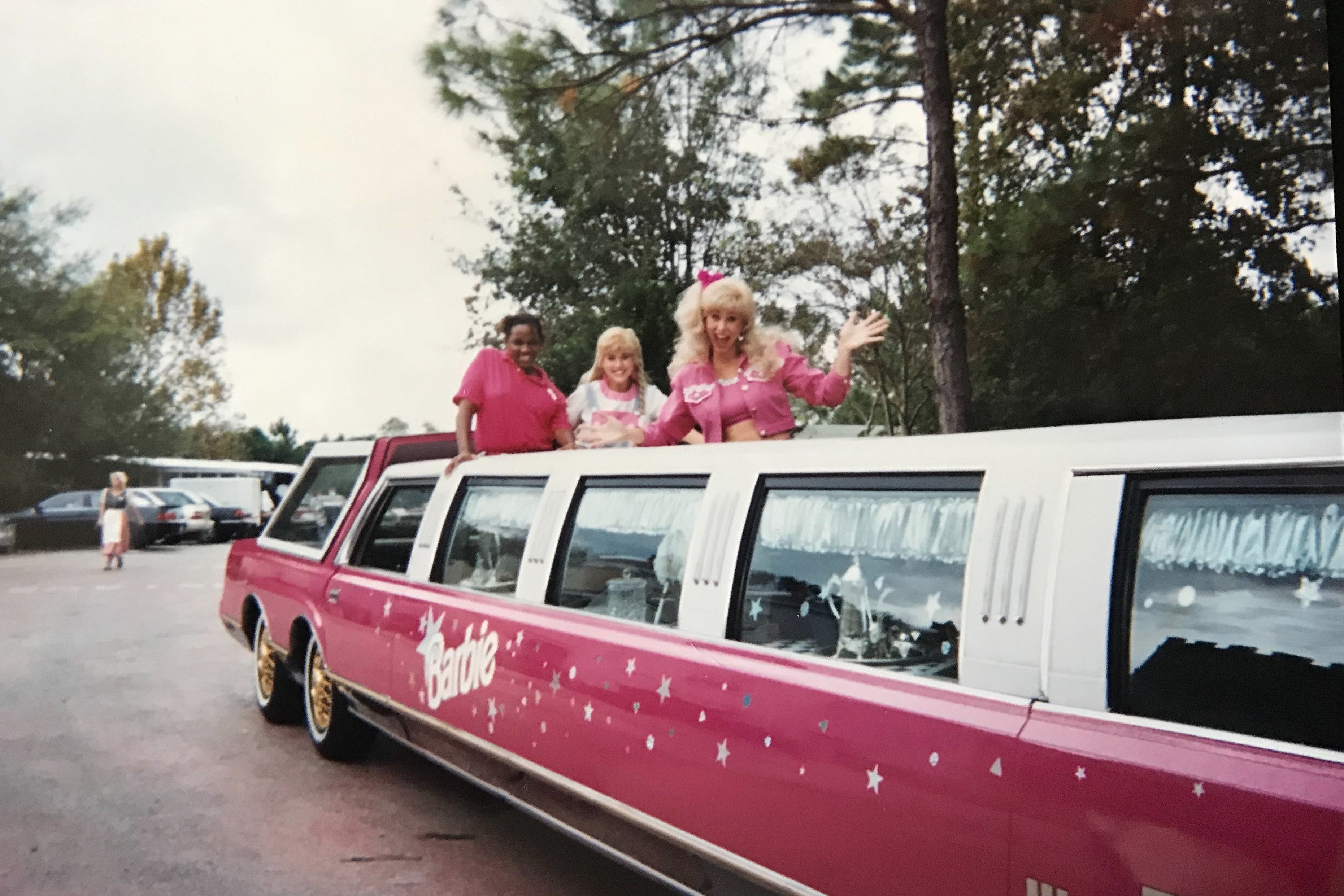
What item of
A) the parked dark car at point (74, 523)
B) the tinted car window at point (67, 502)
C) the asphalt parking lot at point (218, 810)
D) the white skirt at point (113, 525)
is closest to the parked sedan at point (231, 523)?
the parked dark car at point (74, 523)

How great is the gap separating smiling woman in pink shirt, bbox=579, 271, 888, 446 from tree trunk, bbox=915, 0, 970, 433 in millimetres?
4836

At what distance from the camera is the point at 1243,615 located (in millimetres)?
1776

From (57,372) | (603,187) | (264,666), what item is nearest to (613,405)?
(264,666)

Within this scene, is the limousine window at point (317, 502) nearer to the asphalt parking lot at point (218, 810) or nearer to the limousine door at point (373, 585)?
the limousine door at point (373, 585)

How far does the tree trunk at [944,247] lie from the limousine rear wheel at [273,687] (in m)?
5.32

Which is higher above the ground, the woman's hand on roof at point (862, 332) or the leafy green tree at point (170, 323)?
the leafy green tree at point (170, 323)

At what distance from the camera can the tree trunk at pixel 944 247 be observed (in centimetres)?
898

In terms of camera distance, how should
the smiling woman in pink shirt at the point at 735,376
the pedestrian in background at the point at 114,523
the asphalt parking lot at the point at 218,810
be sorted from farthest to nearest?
the pedestrian in background at the point at 114,523
the smiling woman in pink shirt at the point at 735,376
the asphalt parking lot at the point at 218,810

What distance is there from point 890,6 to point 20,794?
797cm

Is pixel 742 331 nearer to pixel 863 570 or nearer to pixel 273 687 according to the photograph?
pixel 863 570

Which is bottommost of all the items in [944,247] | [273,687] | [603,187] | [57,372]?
[273,687]

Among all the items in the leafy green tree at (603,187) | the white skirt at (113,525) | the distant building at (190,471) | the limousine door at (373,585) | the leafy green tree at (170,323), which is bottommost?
the white skirt at (113,525)

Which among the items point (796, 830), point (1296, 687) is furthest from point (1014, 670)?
point (796, 830)

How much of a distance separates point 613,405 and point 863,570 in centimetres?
305
